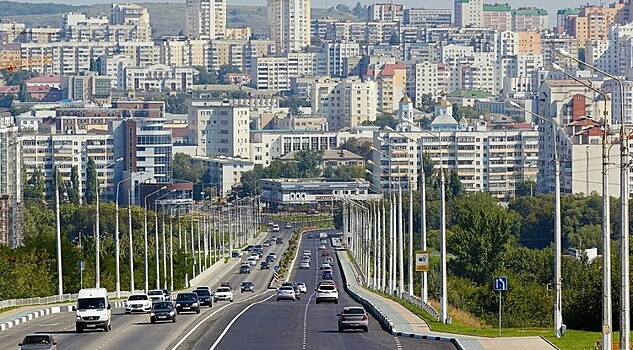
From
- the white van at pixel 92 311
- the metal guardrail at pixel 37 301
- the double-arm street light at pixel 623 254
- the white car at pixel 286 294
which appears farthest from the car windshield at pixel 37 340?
the white car at pixel 286 294

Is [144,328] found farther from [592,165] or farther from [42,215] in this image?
[592,165]

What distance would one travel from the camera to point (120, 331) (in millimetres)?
51125

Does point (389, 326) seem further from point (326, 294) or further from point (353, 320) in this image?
point (326, 294)

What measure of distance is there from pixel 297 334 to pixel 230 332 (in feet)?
6.15

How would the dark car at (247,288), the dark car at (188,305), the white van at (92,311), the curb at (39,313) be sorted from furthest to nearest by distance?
the dark car at (247,288) < the dark car at (188,305) < the curb at (39,313) < the white van at (92,311)

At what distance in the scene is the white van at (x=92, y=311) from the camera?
50.7 meters

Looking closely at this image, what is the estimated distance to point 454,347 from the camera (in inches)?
1644

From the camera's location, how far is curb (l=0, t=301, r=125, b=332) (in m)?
54.0

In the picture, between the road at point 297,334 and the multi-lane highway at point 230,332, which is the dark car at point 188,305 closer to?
the multi-lane highway at point 230,332

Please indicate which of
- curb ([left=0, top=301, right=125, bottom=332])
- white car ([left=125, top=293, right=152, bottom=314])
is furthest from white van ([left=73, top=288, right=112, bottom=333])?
white car ([left=125, top=293, right=152, bottom=314])

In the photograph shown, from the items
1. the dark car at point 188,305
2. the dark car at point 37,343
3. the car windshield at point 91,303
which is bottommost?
the dark car at point 188,305

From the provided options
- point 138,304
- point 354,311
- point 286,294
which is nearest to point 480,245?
point 286,294

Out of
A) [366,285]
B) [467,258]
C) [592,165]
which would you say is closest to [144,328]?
[366,285]

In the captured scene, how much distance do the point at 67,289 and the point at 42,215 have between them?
65.8m
